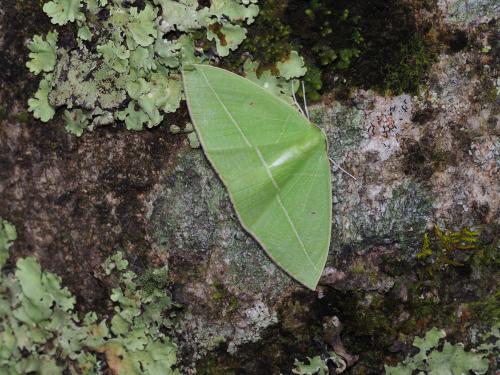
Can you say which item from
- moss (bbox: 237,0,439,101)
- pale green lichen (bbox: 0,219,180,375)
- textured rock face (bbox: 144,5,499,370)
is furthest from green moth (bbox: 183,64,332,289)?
pale green lichen (bbox: 0,219,180,375)

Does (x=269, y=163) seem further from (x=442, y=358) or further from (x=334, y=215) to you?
(x=442, y=358)

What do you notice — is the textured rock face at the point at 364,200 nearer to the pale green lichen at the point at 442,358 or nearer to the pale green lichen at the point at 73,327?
the pale green lichen at the point at 73,327

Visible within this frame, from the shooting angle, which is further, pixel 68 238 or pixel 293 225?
pixel 68 238

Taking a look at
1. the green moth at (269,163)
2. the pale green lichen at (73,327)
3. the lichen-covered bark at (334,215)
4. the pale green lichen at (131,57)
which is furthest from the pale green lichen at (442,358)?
the pale green lichen at (131,57)

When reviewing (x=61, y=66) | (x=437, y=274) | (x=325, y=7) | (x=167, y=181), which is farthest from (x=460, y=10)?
(x=61, y=66)

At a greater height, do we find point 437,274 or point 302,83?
point 302,83

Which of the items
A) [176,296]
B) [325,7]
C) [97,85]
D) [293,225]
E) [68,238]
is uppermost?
[325,7]

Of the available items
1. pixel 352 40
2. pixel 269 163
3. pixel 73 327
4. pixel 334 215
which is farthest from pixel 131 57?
pixel 73 327

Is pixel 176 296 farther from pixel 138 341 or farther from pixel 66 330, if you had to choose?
pixel 66 330
